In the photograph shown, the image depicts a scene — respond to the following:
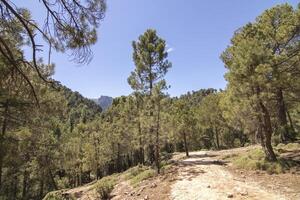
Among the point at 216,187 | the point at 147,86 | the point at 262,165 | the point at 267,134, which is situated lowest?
the point at 216,187

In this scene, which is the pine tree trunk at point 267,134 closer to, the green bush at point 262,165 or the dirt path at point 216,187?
the green bush at point 262,165

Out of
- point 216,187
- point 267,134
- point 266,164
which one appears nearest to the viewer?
point 216,187

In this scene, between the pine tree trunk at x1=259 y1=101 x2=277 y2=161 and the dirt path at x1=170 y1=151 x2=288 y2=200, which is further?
the pine tree trunk at x1=259 y1=101 x2=277 y2=161

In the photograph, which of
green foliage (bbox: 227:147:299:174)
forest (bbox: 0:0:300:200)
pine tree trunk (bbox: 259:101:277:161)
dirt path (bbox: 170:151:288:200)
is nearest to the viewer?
forest (bbox: 0:0:300:200)

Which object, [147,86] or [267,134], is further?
[147,86]

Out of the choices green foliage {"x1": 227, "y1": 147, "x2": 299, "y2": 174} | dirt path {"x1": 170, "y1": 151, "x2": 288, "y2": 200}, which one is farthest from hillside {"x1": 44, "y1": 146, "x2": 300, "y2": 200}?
green foliage {"x1": 227, "y1": 147, "x2": 299, "y2": 174}

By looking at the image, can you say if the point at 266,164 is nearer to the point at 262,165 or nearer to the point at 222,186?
the point at 262,165

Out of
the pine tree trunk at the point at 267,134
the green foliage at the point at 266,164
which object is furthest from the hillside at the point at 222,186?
the pine tree trunk at the point at 267,134

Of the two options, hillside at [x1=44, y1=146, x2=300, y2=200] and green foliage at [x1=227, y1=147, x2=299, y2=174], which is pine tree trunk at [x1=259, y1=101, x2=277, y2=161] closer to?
green foliage at [x1=227, y1=147, x2=299, y2=174]

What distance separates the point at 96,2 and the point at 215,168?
42.8ft

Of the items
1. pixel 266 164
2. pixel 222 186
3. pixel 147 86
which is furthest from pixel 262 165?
pixel 147 86

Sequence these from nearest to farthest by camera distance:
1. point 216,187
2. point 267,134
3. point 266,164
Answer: point 216,187, point 266,164, point 267,134

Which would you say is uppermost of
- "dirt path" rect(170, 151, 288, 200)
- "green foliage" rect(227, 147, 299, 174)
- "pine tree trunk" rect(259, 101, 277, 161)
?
"pine tree trunk" rect(259, 101, 277, 161)

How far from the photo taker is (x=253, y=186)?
1125cm
